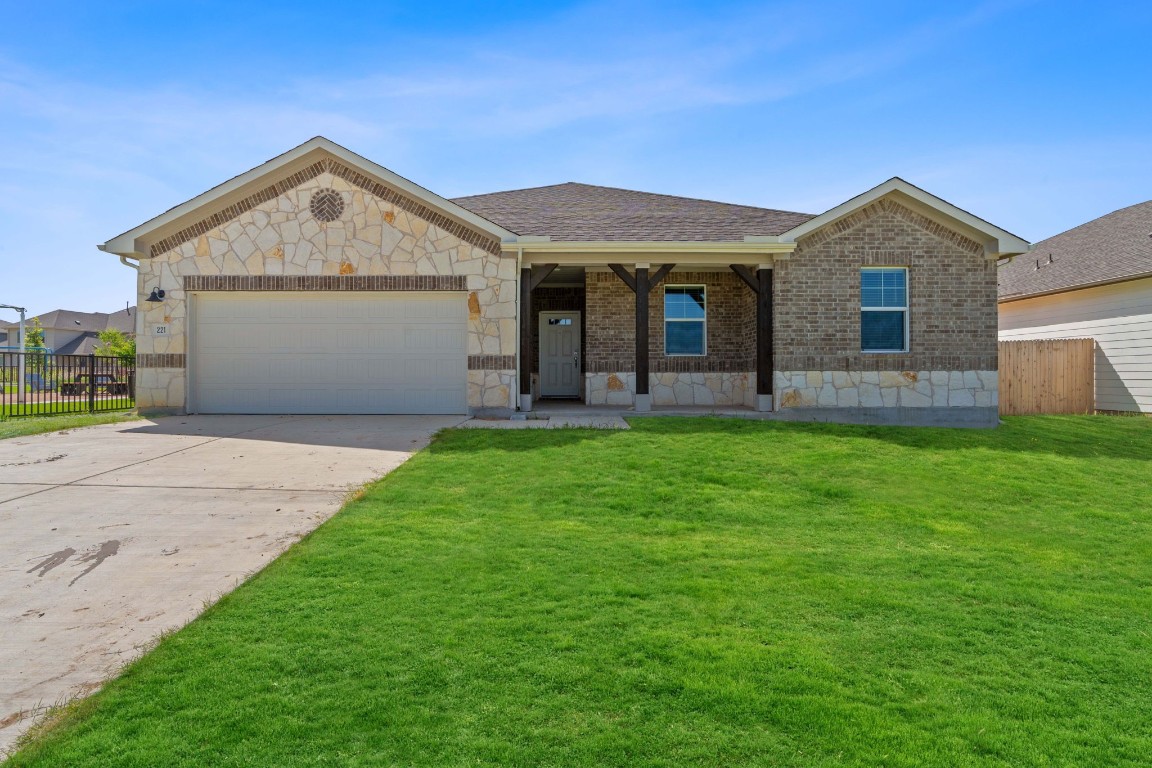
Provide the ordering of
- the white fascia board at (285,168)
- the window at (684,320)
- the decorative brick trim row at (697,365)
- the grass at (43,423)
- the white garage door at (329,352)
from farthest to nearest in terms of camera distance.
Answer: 1. the window at (684,320)
2. the decorative brick trim row at (697,365)
3. the white garage door at (329,352)
4. the white fascia board at (285,168)
5. the grass at (43,423)

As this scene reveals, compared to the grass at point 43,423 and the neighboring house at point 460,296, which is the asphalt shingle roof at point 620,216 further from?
the grass at point 43,423

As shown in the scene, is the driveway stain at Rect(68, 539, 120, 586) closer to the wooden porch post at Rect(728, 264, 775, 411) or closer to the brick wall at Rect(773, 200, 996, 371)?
the wooden porch post at Rect(728, 264, 775, 411)

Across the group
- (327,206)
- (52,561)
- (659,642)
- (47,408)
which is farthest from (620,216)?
(47,408)

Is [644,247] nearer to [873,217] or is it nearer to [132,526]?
[873,217]

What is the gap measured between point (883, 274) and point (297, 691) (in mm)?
13417

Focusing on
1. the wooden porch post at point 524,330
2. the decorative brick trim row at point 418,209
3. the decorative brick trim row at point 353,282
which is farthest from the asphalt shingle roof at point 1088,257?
the decorative brick trim row at point 353,282

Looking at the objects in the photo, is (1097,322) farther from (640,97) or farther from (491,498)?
(491,498)

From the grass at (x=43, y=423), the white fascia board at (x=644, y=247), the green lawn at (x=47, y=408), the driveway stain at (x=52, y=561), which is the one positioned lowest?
the driveway stain at (x=52, y=561)

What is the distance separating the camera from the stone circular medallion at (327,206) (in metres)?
12.9

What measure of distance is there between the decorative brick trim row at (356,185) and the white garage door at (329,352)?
4.09ft

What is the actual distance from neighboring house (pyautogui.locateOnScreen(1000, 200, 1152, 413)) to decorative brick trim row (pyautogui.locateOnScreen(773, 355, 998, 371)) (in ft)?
19.9

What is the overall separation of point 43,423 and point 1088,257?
25.4m

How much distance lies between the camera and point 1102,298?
17375mm

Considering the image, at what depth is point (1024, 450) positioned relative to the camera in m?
10.2
